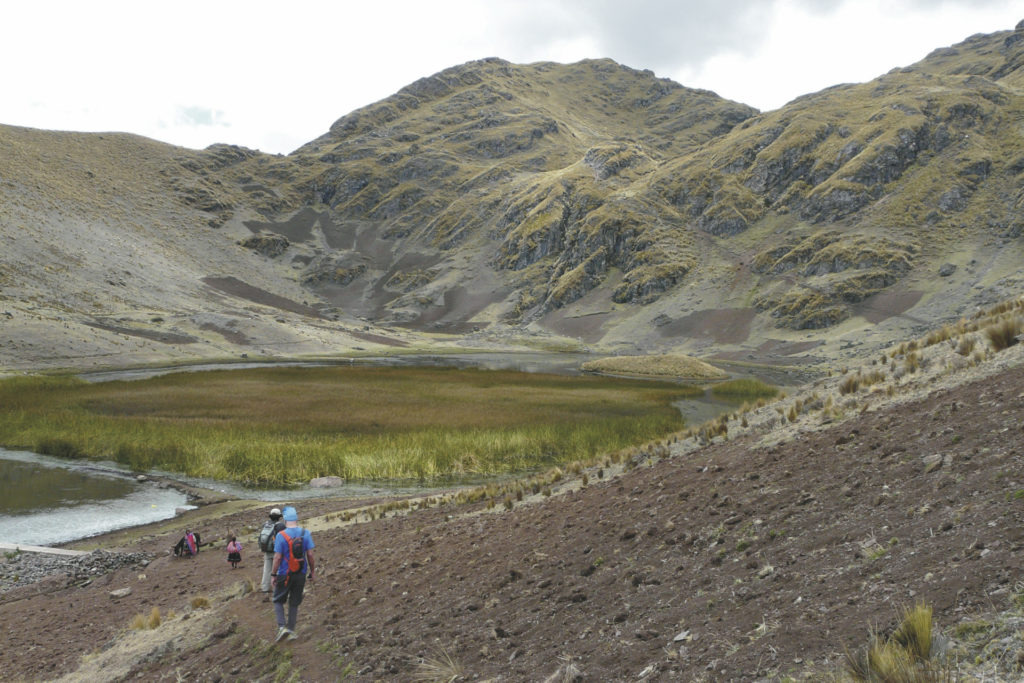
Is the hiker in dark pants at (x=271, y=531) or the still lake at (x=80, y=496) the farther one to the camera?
the still lake at (x=80, y=496)

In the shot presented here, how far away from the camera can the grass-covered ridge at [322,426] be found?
95.5 ft

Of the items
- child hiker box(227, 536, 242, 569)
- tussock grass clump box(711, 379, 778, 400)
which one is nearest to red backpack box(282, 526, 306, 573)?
child hiker box(227, 536, 242, 569)

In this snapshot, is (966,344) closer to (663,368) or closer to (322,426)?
(322,426)

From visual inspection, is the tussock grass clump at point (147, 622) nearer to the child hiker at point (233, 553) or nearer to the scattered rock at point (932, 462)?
the child hiker at point (233, 553)

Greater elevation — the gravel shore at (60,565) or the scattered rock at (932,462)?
the scattered rock at (932,462)

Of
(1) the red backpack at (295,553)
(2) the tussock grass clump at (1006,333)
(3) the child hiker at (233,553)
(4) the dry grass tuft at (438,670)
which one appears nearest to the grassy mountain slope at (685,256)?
(3) the child hiker at (233,553)

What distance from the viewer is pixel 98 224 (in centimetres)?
16775

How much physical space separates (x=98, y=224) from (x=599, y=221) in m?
151

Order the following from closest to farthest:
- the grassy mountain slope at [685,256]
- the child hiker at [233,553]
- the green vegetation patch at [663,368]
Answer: the child hiker at [233,553] < the green vegetation patch at [663,368] < the grassy mountain slope at [685,256]

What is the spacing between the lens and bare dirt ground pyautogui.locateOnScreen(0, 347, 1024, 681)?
5684 mm

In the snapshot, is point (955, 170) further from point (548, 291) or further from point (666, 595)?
point (666, 595)

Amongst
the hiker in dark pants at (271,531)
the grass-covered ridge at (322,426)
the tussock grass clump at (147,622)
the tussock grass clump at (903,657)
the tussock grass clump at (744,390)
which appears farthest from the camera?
the tussock grass clump at (744,390)

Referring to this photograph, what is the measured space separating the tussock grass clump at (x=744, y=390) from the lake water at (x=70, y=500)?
47581 mm

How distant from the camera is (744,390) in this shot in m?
58.7
